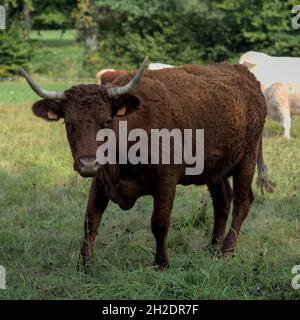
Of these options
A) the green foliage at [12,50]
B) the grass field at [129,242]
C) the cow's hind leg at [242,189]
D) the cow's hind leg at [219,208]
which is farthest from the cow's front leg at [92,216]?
the green foliage at [12,50]

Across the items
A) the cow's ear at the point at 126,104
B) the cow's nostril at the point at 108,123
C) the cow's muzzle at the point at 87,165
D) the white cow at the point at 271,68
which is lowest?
the white cow at the point at 271,68

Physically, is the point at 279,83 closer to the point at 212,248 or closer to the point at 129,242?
the point at 212,248

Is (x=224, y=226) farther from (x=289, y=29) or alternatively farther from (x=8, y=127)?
(x=289, y=29)

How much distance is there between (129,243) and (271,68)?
800 centimetres

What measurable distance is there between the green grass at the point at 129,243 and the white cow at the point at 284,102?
212cm

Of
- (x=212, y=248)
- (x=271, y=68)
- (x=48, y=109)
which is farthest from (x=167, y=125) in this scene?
(x=271, y=68)

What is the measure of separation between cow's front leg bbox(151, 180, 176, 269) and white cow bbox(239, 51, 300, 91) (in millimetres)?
7855

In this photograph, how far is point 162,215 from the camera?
4941mm

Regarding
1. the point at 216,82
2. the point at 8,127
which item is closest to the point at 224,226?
the point at 216,82

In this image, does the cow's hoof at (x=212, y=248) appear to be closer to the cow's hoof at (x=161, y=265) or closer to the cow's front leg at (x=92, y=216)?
the cow's hoof at (x=161, y=265)

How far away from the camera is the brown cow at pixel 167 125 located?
173 inches

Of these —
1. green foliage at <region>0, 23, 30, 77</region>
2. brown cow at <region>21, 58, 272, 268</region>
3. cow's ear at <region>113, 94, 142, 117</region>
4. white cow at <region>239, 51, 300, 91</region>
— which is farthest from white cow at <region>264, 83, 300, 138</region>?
A: green foliage at <region>0, 23, 30, 77</region>

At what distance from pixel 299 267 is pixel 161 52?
60.6ft

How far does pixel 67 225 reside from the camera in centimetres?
616
